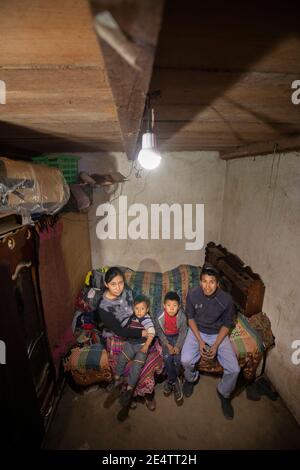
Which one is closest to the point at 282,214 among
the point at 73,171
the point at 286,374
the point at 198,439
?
the point at 286,374

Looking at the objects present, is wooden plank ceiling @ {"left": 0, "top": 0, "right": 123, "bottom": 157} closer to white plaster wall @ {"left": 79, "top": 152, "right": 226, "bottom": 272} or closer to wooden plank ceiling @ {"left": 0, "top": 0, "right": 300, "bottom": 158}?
wooden plank ceiling @ {"left": 0, "top": 0, "right": 300, "bottom": 158}

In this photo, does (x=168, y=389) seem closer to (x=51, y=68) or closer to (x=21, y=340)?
(x=21, y=340)

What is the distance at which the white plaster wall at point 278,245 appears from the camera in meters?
3.06

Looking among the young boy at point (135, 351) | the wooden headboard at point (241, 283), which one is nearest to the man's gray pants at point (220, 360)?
the young boy at point (135, 351)

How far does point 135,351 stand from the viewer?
342 centimetres

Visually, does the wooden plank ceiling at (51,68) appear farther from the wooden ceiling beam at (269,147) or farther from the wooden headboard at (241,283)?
the wooden headboard at (241,283)

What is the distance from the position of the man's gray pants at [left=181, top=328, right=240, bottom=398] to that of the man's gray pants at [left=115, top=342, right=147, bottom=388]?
63 centimetres

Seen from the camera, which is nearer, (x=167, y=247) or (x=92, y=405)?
(x=92, y=405)

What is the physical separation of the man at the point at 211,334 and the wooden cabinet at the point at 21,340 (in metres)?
1.98

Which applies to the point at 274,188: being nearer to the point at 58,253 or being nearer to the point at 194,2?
the point at 194,2

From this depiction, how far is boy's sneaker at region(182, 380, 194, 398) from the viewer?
11.4ft

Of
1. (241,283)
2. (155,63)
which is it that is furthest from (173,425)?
(155,63)

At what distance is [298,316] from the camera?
118 inches

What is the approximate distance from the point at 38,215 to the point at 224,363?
3282 mm
